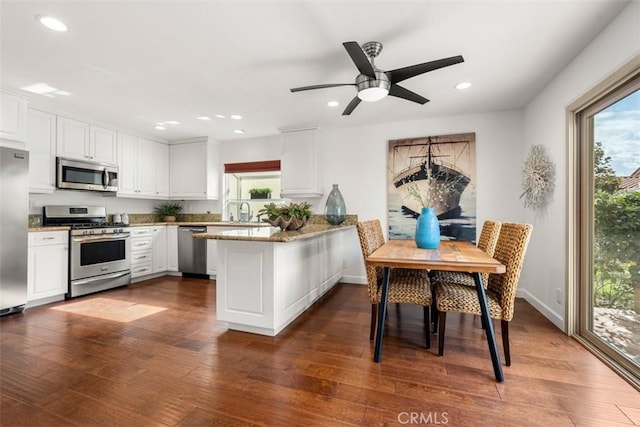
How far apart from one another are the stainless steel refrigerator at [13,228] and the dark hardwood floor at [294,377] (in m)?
0.37

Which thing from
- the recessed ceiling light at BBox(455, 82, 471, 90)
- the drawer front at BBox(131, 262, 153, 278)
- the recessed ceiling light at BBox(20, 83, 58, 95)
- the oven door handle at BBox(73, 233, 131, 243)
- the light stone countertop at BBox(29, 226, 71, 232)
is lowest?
the drawer front at BBox(131, 262, 153, 278)

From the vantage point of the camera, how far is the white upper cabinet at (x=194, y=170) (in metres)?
5.00

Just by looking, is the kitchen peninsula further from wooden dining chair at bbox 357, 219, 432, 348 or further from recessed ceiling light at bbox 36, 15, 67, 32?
recessed ceiling light at bbox 36, 15, 67, 32

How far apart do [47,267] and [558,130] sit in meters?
5.65

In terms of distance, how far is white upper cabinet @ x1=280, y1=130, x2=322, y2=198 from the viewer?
4331 millimetres

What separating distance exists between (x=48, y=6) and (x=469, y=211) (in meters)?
4.43

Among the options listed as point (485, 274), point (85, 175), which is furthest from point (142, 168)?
point (485, 274)

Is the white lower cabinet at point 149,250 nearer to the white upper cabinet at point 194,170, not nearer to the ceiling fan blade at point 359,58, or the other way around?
the white upper cabinet at point 194,170

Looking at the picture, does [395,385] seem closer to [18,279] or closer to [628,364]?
[628,364]

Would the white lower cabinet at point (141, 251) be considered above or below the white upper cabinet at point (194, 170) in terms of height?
below

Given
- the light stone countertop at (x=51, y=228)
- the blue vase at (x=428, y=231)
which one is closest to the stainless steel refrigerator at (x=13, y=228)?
the light stone countertop at (x=51, y=228)

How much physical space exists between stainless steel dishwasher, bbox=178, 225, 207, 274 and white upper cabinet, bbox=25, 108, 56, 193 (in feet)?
5.83

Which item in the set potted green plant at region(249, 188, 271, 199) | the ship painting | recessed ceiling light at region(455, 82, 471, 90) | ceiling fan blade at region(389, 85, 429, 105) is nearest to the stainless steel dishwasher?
potted green plant at region(249, 188, 271, 199)

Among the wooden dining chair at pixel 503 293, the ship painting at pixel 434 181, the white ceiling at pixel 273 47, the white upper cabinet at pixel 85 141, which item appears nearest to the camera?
the white ceiling at pixel 273 47
